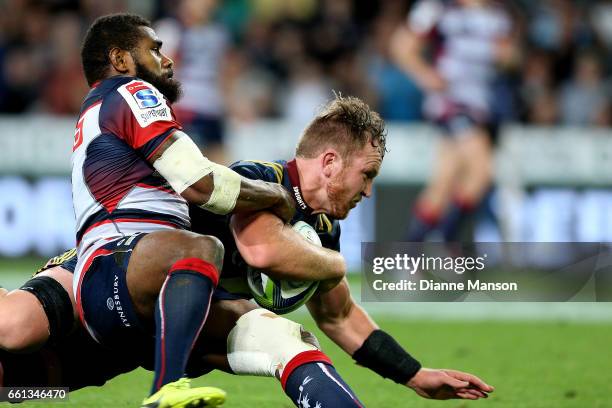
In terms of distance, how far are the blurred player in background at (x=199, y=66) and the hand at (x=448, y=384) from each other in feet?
21.6

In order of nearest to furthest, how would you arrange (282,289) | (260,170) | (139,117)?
1. (139,117)
2. (282,289)
3. (260,170)

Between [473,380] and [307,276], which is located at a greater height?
[307,276]

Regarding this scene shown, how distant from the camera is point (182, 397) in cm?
331

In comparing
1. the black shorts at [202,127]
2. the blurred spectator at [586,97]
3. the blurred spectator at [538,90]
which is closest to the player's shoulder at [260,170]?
the black shorts at [202,127]

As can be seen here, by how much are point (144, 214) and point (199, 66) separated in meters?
6.91

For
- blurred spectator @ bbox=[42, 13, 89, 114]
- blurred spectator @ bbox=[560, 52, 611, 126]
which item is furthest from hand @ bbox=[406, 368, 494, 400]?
blurred spectator @ bbox=[560, 52, 611, 126]

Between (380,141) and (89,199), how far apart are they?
1.12m

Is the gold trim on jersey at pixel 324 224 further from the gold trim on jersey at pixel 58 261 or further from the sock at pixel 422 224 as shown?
the sock at pixel 422 224

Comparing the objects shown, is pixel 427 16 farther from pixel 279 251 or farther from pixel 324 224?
pixel 279 251

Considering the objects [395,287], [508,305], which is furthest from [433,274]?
[508,305]

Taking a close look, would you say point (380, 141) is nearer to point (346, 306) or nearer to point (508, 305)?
point (346, 306)

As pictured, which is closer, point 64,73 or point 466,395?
point 466,395

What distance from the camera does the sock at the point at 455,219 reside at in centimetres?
1095

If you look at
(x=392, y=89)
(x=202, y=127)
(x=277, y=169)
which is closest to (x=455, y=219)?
(x=392, y=89)
